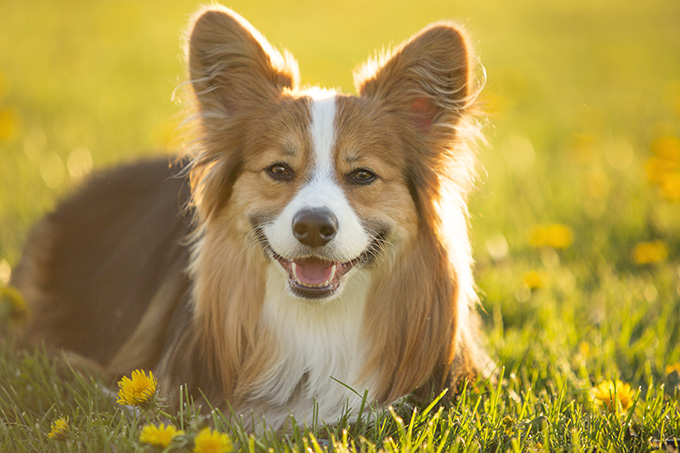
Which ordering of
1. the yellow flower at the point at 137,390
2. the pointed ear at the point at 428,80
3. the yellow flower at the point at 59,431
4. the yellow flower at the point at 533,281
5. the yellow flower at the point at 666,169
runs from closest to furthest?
the yellow flower at the point at 137,390 → the yellow flower at the point at 59,431 → the pointed ear at the point at 428,80 → the yellow flower at the point at 533,281 → the yellow flower at the point at 666,169

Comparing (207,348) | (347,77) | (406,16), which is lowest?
(207,348)

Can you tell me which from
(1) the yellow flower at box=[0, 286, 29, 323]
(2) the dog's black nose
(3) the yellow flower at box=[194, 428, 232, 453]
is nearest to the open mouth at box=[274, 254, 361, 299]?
(2) the dog's black nose

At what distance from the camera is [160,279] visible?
3.97 metres

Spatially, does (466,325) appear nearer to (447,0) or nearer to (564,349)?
(564,349)

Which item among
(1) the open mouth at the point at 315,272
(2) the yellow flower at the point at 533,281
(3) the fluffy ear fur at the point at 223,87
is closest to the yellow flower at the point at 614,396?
(1) the open mouth at the point at 315,272

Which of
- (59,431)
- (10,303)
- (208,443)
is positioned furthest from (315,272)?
(10,303)

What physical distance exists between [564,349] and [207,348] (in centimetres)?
196

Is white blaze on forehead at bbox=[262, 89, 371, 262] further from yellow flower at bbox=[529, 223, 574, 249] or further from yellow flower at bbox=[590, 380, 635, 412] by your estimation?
yellow flower at bbox=[529, 223, 574, 249]

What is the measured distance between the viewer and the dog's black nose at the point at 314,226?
9.61ft

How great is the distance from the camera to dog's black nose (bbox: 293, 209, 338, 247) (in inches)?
115

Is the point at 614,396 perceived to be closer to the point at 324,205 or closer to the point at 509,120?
the point at 324,205

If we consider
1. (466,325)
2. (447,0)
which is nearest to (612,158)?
(466,325)

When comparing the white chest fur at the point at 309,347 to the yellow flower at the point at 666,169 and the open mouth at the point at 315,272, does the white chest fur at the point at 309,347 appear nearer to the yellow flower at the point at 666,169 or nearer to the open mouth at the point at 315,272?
the open mouth at the point at 315,272

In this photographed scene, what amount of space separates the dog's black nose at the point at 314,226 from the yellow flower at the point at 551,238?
8.77 feet
